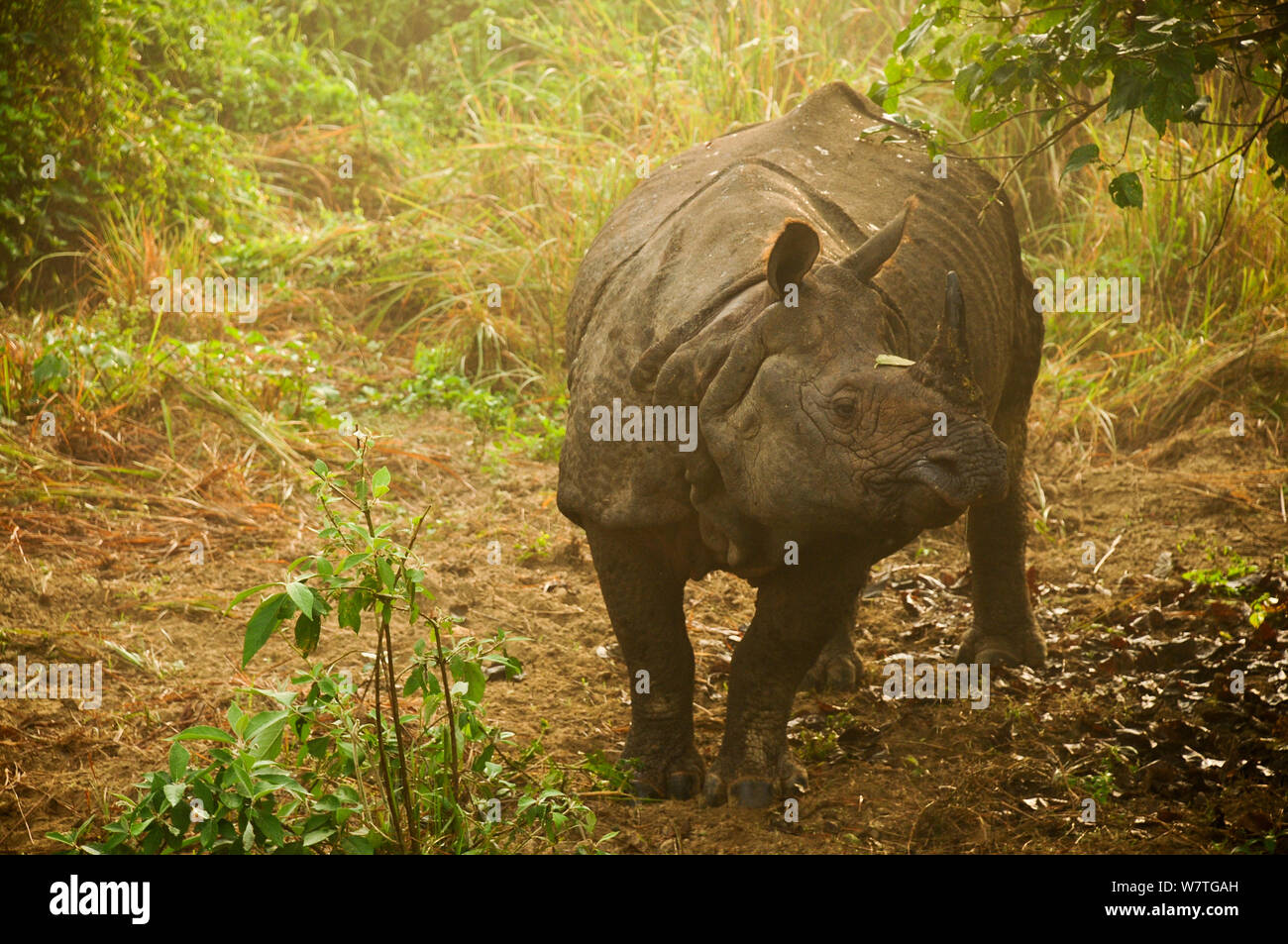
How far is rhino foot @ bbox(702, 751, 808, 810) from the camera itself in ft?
14.4

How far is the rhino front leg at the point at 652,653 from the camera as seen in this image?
4.32 m

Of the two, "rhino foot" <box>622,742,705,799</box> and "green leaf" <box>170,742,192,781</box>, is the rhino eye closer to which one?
"rhino foot" <box>622,742,705,799</box>

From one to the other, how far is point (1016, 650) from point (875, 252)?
273cm

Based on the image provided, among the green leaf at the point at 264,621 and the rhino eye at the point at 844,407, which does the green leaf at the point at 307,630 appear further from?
the rhino eye at the point at 844,407

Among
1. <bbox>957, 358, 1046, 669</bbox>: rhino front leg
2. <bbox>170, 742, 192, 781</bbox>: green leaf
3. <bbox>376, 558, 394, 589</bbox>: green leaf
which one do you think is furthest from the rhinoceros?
<bbox>170, 742, 192, 781</bbox>: green leaf

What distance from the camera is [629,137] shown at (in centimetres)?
927

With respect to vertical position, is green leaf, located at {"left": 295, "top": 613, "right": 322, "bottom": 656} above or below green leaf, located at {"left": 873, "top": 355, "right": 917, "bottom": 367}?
below

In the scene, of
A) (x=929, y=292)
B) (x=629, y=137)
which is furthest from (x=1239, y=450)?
(x=629, y=137)

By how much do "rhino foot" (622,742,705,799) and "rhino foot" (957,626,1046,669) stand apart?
69.7 inches

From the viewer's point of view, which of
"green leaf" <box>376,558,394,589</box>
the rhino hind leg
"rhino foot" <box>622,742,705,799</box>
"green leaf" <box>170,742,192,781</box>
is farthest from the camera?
the rhino hind leg

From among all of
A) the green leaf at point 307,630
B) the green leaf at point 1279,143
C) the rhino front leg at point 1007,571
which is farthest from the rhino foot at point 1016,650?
the green leaf at point 307,630

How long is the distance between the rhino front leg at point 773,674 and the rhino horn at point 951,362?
86 cm

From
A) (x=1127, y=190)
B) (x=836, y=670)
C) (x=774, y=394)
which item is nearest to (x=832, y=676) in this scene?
(x=836, y=670)

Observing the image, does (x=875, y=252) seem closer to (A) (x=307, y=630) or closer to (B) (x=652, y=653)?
(B) (x=652, y=653)
